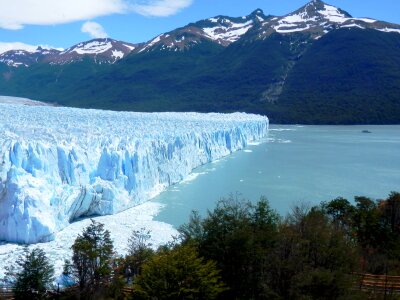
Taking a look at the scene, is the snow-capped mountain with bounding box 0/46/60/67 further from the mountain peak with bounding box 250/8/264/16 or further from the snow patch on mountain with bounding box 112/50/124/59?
the mountain peak with bounding box 250/8/264/16

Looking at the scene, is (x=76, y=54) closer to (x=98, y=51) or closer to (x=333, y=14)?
(x=98, y=51)

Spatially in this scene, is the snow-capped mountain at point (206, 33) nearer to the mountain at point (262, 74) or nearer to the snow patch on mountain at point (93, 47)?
the mountain at point (262, 74)

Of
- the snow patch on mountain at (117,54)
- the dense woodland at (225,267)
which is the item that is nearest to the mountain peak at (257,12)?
the snow patch on mountain at (117,54)

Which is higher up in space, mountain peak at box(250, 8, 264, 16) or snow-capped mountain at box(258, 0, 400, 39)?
mountain peak at box(250, 8, 264, 16)

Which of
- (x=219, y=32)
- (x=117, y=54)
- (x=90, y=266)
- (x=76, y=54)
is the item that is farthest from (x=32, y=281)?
(x=117, y=54)

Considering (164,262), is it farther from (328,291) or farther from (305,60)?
(305,60)

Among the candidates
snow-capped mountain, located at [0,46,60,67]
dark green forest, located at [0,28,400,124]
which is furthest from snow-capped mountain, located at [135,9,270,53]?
snow-capped mountain, located at [0,46,60,67]

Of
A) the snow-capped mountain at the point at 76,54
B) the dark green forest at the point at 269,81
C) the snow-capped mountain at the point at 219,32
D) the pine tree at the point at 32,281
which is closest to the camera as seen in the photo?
the pine tree at the point at 32,281
